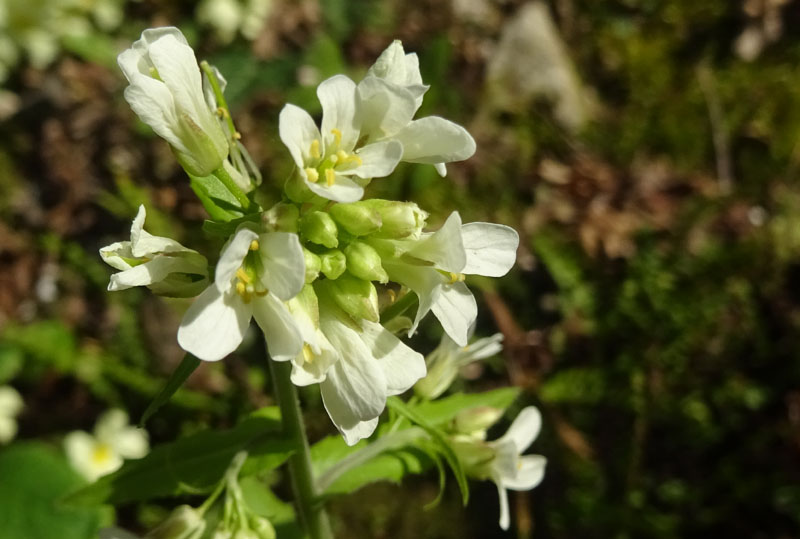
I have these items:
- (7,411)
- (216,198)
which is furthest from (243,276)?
(7,411)

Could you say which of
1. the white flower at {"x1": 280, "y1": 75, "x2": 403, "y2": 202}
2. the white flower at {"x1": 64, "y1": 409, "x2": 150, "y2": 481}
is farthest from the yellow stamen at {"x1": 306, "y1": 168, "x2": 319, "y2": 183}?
the white flower at {"x1": 64, "y1": 409, "x2": 150, "y2": 481}

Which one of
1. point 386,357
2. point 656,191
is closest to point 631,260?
point 656,191

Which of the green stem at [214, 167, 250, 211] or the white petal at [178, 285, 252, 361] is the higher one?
the green stem at [214, 167, 250, 211]

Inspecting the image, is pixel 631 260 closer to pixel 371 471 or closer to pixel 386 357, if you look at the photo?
pixel 371 471

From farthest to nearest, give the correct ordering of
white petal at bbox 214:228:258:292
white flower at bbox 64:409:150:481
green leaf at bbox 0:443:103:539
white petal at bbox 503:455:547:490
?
white flower at bbox 64:409:150:481, green leaf at bbox 0:443:103:539, white petal at bbox 503:455:547:490, white petal at bbox 214:228:258:292

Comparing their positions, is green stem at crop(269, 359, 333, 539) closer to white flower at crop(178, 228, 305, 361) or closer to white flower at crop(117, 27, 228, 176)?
white flower at crop(178, 228, 305, 361)

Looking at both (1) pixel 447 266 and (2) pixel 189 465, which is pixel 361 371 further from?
(2) pixel 189 465
